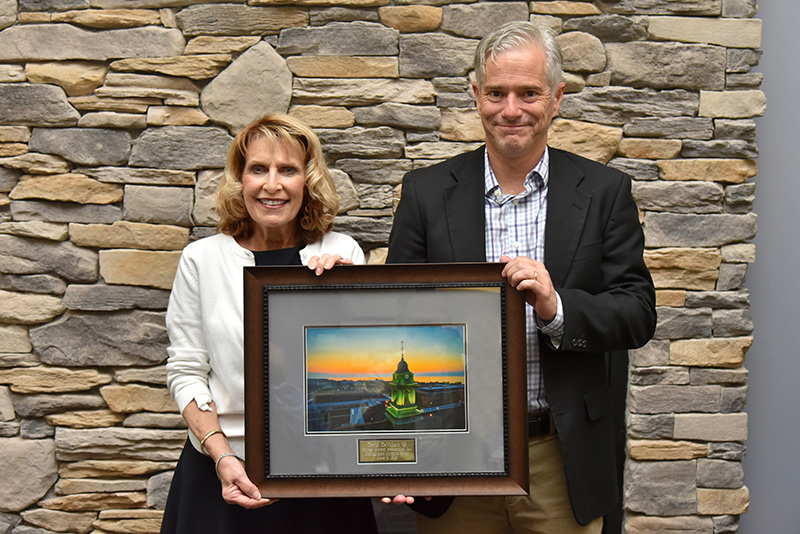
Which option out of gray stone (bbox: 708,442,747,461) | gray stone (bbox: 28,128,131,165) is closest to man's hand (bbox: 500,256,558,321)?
gray stone (bbox: 708,442,747,461)

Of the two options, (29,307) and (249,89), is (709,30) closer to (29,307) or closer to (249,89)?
(249,89)

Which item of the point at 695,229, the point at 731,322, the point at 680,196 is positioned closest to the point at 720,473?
the point at 731,322

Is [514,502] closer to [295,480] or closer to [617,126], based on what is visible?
[295,480]

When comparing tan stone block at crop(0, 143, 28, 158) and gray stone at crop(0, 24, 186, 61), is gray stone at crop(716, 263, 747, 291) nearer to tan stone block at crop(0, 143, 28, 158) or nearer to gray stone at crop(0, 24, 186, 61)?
gray stone at crop(0, 24, 186, 61)

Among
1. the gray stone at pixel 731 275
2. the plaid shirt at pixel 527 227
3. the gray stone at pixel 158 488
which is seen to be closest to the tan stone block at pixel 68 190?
the gray stone at pixel 158 488

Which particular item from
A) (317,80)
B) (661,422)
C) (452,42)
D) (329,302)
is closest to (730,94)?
(452,42)

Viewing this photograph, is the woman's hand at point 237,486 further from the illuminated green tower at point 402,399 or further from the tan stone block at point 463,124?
the tan stone block at point 463,124
